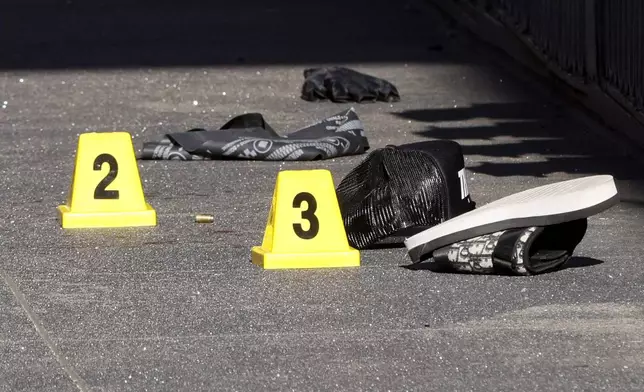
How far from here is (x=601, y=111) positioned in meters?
11.1

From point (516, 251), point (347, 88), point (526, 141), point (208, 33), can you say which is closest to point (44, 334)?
point (516, 251)

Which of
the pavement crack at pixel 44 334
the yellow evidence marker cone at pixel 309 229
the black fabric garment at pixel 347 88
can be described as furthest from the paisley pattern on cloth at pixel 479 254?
the black fabric garment at pixel 347 88

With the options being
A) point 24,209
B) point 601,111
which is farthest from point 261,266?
point 601,111

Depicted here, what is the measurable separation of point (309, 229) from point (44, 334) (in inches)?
60.6

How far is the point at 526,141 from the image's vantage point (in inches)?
415

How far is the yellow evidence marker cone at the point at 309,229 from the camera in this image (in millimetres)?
6707

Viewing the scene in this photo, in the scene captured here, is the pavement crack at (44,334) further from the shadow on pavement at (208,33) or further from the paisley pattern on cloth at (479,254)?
the shadow on pavement at (208,33)

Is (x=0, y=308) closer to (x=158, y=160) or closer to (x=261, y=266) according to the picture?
(x=261, y=266)

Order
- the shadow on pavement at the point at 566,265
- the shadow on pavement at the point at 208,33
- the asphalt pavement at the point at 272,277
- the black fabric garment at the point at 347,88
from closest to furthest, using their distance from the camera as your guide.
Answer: the asphalt pavement at the point at 272,277 → the shadow on pavement at the point at 566,265 → the black fabric garment at the point at 347,88 → the shadow on pavement at the point at 208,33

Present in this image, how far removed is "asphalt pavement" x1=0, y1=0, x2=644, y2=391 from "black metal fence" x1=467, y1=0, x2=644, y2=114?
0.36 m

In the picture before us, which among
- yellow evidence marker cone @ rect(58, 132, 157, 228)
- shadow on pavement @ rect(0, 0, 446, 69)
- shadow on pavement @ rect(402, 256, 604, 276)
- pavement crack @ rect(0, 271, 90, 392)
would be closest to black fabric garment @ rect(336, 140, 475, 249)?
shadow on pavement @ rect(402, 256, 604, 276)

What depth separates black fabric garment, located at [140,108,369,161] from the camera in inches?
379

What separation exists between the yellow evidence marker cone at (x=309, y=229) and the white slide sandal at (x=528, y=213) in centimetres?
36

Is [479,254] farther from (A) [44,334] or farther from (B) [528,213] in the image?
(A) [44,334]
